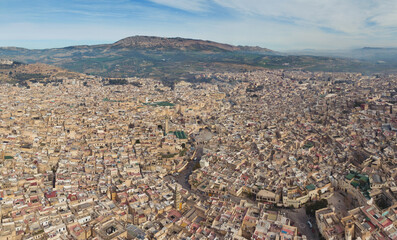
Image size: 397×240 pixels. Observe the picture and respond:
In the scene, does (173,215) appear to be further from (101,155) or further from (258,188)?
(101,155)

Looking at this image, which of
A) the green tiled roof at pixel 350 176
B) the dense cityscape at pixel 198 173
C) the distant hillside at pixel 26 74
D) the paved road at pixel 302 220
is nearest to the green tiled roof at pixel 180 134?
the dense cityscape at pixel 198 173

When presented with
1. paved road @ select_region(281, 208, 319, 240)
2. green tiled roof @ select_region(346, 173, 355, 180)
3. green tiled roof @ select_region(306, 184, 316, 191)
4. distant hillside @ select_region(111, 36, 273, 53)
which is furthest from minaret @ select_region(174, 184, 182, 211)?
distant hillside @ select_region(111, 36, 273, 53)

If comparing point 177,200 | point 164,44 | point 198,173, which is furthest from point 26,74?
point 164,44

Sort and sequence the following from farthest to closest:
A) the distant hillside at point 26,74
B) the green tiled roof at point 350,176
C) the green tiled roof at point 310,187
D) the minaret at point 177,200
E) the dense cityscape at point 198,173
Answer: the distant hillside at point 26,74 < the green tiled roof at point 350,176 < the green tiled roof at point 310,187 < the minaret at point 177,200 < the dense cityscape at point 198,173

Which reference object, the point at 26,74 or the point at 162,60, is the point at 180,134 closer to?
the point at 26,74

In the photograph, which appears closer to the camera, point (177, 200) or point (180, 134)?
point (177, 200)

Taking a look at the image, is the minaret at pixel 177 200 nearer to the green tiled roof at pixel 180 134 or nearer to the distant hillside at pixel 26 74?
the green tiled roof at pixel 180 134

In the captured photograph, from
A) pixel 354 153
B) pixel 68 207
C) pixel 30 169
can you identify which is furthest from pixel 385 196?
pixel 30 169
